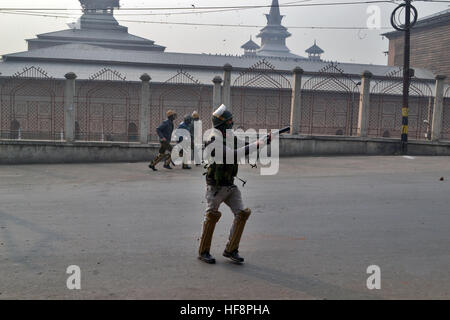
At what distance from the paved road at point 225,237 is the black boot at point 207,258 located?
89mm

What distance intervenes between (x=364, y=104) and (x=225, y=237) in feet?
39.7

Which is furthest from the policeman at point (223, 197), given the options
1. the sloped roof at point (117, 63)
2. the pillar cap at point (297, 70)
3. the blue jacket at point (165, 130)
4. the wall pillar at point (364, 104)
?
the sloped roof at point (117, 63)

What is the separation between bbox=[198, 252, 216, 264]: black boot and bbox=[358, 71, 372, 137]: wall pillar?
1310cm

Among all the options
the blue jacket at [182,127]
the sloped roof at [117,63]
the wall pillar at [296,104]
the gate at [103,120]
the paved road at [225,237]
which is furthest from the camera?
the sloped roof at [117,63]

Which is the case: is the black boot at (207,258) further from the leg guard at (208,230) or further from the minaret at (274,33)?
the minaret at (274,33)

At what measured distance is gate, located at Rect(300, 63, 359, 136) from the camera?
17.9 m

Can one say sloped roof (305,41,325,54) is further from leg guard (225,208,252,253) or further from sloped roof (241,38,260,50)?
leg guard (225,208,252,253)

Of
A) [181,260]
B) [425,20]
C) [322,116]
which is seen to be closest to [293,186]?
[181,260]

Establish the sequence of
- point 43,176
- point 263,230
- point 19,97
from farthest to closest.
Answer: point 19,97 → point 43,176 → point 263,230

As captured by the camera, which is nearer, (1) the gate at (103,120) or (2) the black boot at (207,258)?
(2) the black boot at (207,258)

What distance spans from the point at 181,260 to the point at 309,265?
4.43ft

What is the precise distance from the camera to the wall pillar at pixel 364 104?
17.0m

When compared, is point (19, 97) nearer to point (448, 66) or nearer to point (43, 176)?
point (43, 176)

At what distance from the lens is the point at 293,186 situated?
10461mm
